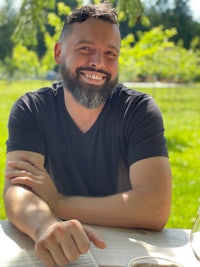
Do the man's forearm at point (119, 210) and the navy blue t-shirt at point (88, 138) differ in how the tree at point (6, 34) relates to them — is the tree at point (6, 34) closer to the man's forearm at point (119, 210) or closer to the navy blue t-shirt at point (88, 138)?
the navy blue t-shirt at point (88, 138)

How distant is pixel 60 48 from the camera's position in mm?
2525

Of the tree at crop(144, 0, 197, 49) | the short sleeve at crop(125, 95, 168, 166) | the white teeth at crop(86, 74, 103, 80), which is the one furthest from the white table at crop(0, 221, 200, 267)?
the tree at crop(144, 0, 197, 49)

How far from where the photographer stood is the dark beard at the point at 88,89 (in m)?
2.31

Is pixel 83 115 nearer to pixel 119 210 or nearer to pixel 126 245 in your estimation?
pixel 119 210

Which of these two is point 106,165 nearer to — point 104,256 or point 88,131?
point 88,131

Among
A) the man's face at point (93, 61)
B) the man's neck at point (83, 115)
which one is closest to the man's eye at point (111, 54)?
the man's face at point (93, 61)

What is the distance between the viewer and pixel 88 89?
2.36 metres

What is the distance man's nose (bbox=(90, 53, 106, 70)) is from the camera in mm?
2291

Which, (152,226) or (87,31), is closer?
(152,226)

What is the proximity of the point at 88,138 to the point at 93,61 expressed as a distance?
14.2 inches

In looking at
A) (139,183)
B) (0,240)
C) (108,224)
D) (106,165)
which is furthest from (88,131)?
(0,240)

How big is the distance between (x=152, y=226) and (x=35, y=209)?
0.42 meters

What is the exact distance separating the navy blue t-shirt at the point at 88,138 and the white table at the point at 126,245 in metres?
0.54

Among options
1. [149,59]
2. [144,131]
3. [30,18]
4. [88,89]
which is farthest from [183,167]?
[149,59]
